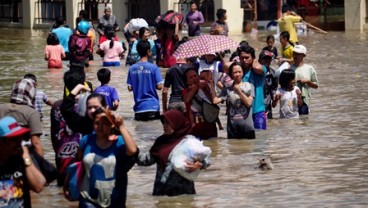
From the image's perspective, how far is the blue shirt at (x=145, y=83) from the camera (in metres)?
17.0

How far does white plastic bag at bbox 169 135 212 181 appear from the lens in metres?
10.3

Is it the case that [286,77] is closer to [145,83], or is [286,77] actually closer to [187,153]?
[145,83]

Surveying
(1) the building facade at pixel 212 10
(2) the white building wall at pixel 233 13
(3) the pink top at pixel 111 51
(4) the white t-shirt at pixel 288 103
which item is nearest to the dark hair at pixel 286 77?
(4) the white t-shirt at pixel 288 103

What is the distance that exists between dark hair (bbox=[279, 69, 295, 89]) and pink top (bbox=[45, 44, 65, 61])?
10.1 meters

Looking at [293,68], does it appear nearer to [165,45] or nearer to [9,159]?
[165,45]

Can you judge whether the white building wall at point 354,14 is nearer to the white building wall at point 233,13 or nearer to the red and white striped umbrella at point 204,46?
the white building wall at point 233,13

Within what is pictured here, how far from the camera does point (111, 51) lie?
89.2 feet

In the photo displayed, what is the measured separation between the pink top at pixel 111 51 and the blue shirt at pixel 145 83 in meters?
9.75

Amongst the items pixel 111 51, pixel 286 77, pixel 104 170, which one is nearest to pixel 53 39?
pixel 111 51

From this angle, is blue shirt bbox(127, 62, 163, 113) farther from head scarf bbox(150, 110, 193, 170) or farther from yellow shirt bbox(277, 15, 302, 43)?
yellow shirt bbox(277, 15, 302, 43)

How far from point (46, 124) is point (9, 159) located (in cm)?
999

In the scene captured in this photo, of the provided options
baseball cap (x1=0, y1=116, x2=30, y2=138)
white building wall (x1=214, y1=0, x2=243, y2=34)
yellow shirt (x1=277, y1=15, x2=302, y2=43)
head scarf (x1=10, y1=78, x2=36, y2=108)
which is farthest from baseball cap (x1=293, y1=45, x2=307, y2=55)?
white building wall (x1=214, y1=0, x2=243, y2=34)

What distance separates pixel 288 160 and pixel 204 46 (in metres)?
3.01

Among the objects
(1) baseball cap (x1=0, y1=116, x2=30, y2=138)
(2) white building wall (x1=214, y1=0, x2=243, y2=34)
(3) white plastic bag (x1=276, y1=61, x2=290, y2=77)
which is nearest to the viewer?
(1) baseball cap (x1=0, y1=116, x2=30, y2=138)
